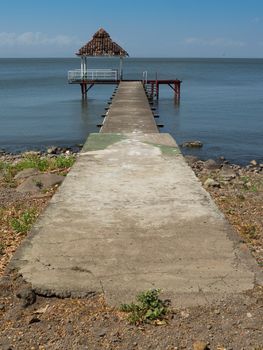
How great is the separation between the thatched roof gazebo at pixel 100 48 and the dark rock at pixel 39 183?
76.1 ft

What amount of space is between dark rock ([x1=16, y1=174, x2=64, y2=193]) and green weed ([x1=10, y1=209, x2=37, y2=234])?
1882 millimetres

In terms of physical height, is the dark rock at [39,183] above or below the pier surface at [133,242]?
below

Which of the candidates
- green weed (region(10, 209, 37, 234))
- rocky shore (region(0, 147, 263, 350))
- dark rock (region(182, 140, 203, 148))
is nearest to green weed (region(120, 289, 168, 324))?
rocky shore (region(0, 147, 263, 350))

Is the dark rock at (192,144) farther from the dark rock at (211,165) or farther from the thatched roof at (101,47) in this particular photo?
the thatched roof at (101,47)

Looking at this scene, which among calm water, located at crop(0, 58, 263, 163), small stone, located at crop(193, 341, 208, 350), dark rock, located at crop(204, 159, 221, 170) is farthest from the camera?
calm water, located at crop(0, 58, 263, 163)

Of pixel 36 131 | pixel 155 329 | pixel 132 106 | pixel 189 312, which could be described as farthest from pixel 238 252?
pixel 36 131

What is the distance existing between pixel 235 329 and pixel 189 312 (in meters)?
0.38

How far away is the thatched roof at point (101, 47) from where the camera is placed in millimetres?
31453

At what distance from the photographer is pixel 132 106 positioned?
18250 millimetres

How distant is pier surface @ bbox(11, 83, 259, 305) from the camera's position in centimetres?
400

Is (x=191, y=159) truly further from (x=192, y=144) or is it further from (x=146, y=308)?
(x=146, y=308)

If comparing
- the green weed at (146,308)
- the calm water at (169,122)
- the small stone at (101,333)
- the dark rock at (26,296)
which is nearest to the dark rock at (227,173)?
the calm water at (169,122)

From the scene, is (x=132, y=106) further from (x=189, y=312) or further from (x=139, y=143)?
(x=189, y=312)

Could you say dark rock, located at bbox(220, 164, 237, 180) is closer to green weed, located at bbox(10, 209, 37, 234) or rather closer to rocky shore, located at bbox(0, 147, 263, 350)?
green weed, located at bbox(10, 209, 37, 234)
